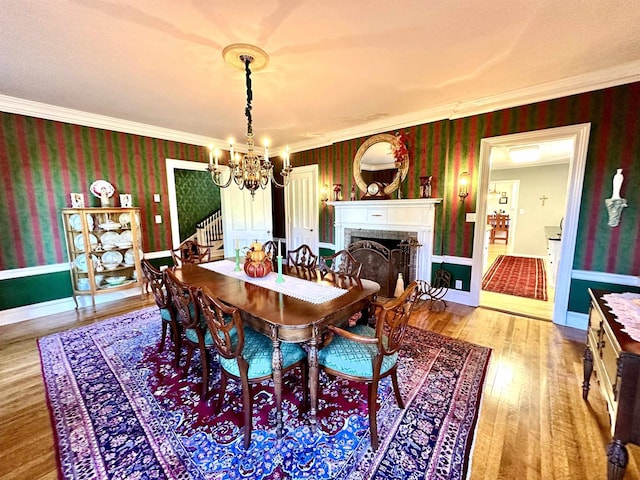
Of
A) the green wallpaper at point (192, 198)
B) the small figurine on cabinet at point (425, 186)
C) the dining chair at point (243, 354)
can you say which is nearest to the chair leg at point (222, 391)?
the dining chair at point (243, 354)

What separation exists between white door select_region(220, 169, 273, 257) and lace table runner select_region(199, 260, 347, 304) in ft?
7.79

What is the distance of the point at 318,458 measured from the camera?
142cm

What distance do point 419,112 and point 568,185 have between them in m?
1.95

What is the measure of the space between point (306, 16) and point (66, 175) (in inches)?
149

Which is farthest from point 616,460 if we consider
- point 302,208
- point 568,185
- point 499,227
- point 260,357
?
point 499,227

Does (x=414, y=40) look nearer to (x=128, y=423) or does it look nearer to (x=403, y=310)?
(x=403, y=310)

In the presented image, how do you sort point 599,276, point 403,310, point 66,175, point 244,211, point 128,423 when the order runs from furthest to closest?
point 244,211 → point 66,175 → point 599,276 → point 128,423 → point 403,310

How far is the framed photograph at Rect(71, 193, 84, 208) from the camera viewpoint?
3.46m

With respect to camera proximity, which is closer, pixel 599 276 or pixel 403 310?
pixel 403 310

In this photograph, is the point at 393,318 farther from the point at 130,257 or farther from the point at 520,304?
the point at 130,257

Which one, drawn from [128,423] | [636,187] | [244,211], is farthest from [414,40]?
[244,211]

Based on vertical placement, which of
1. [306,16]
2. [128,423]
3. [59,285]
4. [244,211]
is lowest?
[128,423]

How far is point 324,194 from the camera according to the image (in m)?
4.97

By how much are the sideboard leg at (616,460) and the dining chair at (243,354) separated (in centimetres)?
156
